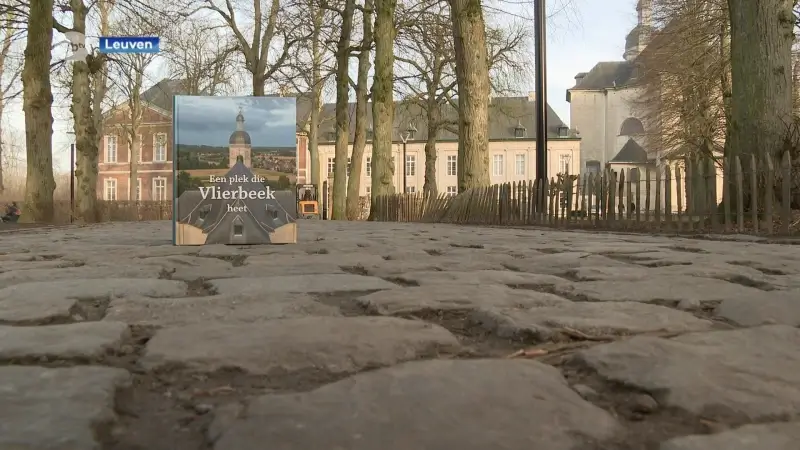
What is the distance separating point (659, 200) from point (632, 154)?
192ft

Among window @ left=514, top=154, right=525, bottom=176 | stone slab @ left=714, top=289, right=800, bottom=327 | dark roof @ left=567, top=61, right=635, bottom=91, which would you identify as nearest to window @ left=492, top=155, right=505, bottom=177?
window @ left=514, top=154, right=525, bottom=176

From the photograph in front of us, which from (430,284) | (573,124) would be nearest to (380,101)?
(430,284)

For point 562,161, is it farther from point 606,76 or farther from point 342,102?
point 342,102

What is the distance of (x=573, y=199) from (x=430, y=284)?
10038 millimetres

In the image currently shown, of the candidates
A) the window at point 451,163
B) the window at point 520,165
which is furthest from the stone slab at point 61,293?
the window at point 520,165

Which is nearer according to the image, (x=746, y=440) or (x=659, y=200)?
(x=746, y=440)

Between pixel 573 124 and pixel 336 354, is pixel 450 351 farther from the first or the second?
pixel 573 124

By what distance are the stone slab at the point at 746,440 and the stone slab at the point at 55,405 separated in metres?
1.02

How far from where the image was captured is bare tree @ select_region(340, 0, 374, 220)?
78.6ft

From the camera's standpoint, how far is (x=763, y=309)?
8.30 ft

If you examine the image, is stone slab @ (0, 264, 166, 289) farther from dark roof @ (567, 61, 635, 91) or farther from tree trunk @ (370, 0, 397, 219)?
dark roof @ (567, 61, 635, 91)

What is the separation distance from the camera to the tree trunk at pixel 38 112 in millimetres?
14320

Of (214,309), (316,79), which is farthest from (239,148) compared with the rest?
(316,79)

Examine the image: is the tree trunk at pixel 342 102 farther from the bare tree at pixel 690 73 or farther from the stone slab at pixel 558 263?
the stone slab at pixel 558 263
